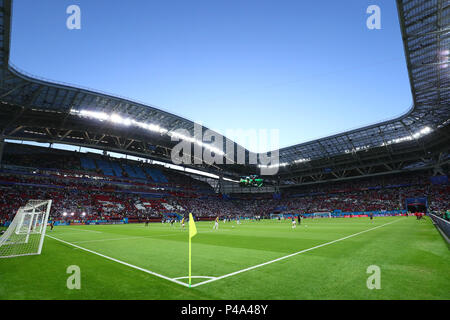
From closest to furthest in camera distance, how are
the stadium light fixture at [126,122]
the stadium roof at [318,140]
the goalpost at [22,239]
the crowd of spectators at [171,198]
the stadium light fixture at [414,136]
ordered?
the goalpost at [22,239] → the stadium roof at [318,140] → the stadium light fixture at [126,122] → the crowd of spectators at [171,198] → the stadium light fixture at [414,136]

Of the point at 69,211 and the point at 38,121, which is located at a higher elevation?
the point at 38,121

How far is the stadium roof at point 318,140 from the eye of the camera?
74.5 ft

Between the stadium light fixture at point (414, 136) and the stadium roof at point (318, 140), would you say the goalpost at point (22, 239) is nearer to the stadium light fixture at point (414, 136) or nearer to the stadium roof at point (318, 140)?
the stadium roof at point (318, 140)

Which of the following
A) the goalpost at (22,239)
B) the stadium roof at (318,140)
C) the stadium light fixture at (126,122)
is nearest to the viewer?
the goalpost at (22,239)

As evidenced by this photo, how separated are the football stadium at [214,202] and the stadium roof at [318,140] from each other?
209 millimetres

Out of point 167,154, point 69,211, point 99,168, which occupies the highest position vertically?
point 167,154

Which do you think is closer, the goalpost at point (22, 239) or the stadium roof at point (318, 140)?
the goalpost at point (22, 239)

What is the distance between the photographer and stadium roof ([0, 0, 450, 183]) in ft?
74.5

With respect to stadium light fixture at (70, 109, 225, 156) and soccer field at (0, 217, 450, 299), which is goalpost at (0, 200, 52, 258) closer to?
soccer field at (0, 217, 450, 299)

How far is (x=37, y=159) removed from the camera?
52.3m

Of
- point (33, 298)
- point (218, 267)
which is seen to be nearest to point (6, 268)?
point (33, 298)

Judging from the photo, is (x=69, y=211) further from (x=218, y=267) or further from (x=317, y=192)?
(x=317, y=192)

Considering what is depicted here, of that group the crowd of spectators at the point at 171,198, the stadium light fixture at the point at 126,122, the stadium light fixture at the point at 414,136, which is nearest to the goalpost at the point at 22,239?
the stadium light fixture at the point at 126,122
